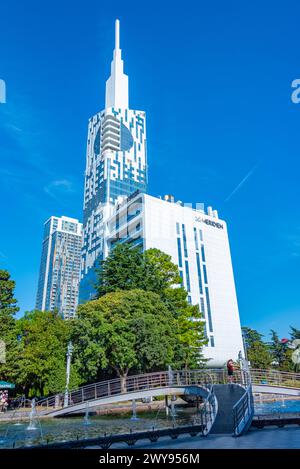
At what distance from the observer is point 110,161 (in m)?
85.6

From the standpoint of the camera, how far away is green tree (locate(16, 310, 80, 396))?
997 inches

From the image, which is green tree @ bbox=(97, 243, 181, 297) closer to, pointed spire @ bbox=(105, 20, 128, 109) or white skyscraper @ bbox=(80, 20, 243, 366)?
white skyscraper @ bbox=(80, 20, 243, 366)

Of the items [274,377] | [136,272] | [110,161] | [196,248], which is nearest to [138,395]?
[274,377]

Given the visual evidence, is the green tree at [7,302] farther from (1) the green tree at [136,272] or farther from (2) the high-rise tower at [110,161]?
(2) the high-rise tower at [110,161]

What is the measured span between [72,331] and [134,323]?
448cm

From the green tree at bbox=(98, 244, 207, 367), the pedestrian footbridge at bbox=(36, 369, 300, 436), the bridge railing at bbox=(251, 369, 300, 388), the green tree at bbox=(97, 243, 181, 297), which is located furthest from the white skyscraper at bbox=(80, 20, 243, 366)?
the pedestrian footbridge at bbox=(36, 369, 300, 436)

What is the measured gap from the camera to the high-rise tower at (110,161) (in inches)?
2960

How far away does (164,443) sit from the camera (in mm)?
8438

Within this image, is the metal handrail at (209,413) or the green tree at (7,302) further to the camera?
the green tree at (7,302)

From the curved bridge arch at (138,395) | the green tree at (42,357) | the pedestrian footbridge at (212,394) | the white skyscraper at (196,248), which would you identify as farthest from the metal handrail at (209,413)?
the white skyscraper at (196,248)

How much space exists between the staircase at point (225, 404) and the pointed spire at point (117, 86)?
93125 mm

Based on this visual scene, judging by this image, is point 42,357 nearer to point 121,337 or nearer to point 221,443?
point 121,337

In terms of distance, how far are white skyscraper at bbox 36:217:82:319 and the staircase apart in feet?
444
